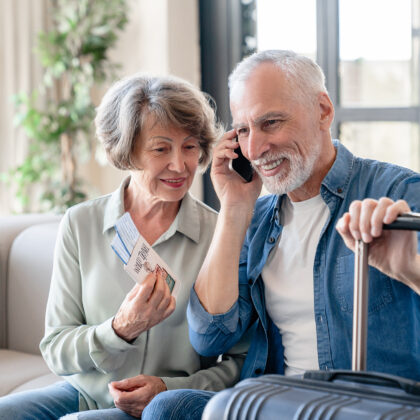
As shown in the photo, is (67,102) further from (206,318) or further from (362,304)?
(362,304)

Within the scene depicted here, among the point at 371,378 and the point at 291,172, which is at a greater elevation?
the point at 291,172

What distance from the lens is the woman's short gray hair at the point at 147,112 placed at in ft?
5.86

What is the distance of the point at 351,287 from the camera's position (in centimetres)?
153

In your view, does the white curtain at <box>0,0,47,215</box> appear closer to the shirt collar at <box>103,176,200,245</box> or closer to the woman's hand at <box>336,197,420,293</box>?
the shirt collar at <box>103,176,200,245</box>

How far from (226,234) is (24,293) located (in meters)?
1.20

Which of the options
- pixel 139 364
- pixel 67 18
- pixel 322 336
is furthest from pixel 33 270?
pixel 67 18

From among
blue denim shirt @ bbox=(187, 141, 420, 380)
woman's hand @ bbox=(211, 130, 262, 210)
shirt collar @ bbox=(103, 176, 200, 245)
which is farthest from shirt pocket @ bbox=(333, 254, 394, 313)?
shirt collar @ bbox=(103, 176, 200, 245)

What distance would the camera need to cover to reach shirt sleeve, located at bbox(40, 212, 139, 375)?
1679 mm

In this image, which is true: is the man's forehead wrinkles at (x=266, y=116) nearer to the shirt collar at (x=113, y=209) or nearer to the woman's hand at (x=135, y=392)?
the shirt collar at (x=113, y=209)

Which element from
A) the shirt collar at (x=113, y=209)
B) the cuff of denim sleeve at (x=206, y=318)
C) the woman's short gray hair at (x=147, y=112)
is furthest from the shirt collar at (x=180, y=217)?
the cuff of denim sleeve at (x=206, y=318)

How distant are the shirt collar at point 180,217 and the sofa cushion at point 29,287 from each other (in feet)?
2.43

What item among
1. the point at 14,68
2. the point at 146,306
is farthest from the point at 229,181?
the point at 14,68

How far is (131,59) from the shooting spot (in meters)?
4.01

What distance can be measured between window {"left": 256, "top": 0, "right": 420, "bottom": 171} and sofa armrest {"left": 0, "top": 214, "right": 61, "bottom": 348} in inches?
66.2
